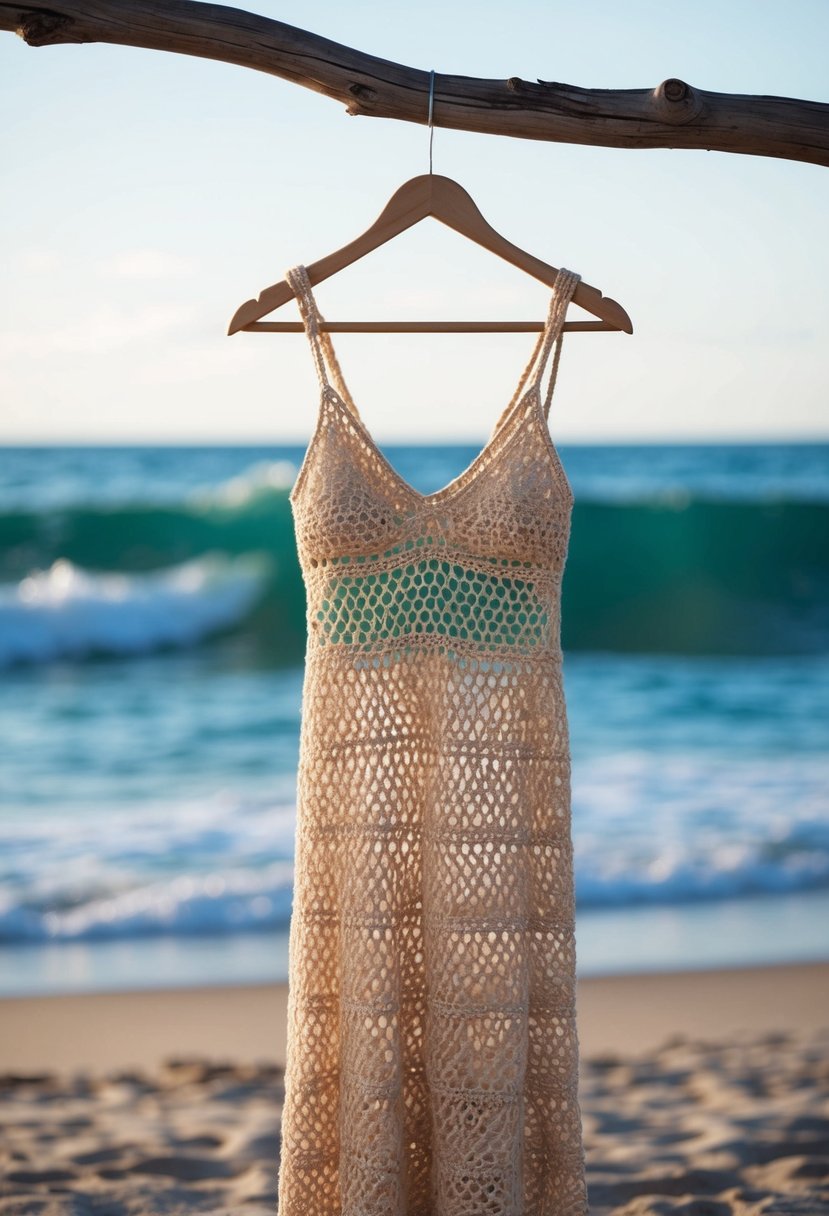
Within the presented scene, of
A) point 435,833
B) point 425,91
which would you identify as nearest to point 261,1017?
point 435,833

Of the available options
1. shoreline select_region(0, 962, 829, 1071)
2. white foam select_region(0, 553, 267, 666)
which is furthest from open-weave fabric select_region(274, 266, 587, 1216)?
white foam select_region(0, 553, 267, 666)

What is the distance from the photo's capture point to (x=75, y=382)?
7.45 meters

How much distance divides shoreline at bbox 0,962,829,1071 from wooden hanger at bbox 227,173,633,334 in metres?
1.99

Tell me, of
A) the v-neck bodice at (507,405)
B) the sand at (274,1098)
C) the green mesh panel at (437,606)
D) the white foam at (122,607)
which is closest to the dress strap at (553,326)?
the v-neck bodice at (507,405)

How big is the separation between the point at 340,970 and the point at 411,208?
0.97m

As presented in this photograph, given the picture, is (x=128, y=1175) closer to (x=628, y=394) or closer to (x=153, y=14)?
(x=153, y=14)

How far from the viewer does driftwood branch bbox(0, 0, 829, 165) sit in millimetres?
1604

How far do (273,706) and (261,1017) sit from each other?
143 inches

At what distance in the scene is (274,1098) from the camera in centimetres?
278

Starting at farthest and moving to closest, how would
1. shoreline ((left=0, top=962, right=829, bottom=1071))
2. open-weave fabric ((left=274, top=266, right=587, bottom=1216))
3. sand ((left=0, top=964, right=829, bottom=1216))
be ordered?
shoreline ((left=0, top=962, right=829, bottom=1071)) → sand ((left=0, top=964, right=829, bottom=1216)) → open-weave fabric ((left=274, top=266, right=587, bottom=1216))

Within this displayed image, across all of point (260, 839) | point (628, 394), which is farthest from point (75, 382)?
point (260, 839)

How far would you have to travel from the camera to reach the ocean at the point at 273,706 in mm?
3822

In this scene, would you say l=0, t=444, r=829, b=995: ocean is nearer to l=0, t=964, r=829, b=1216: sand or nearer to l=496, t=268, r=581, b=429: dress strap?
l=0, t=964, r=829, b=1216: sand

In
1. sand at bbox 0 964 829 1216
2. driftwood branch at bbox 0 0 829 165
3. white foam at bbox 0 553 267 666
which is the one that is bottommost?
sand at bbox 0 964 829 1216
